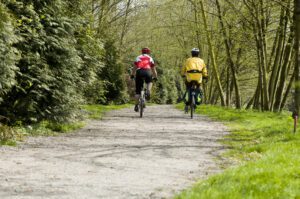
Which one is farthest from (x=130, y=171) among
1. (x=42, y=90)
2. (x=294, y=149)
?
(x=42, y=90)

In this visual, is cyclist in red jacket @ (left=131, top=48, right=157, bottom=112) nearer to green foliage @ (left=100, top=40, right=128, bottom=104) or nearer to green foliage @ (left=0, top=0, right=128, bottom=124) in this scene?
green foliage @ (left=0, top=0, right=128, bottom=124)

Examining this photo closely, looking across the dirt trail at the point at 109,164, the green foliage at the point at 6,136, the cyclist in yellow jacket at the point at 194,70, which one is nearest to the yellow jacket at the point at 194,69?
the cyclist in yellow jacket at the point at 194,70

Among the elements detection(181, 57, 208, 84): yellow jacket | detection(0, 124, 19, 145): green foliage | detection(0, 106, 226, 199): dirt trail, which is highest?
detection(181, 57, 208, 84): yellow jacket

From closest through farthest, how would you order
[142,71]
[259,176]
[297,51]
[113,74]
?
[259,176], [297,51], [142,71], [113,74]

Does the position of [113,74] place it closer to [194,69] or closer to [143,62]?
[143,62]

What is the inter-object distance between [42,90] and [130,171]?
5052mm

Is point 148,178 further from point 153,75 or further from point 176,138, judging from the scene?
point 153,75

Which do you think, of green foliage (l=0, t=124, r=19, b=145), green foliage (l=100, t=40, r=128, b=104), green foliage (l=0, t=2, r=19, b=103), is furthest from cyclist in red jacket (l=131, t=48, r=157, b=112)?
green foliage (l=100, t=40, r=128, b=104)

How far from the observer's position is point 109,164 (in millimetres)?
7188

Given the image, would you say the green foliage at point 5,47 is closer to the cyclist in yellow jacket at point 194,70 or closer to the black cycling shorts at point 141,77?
the black cycling shorts at point 141,77

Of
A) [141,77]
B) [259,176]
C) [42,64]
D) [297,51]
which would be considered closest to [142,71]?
[141,77]

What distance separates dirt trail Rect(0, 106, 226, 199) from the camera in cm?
543

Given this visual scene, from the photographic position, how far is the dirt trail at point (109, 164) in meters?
5.43

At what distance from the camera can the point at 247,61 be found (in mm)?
34531
